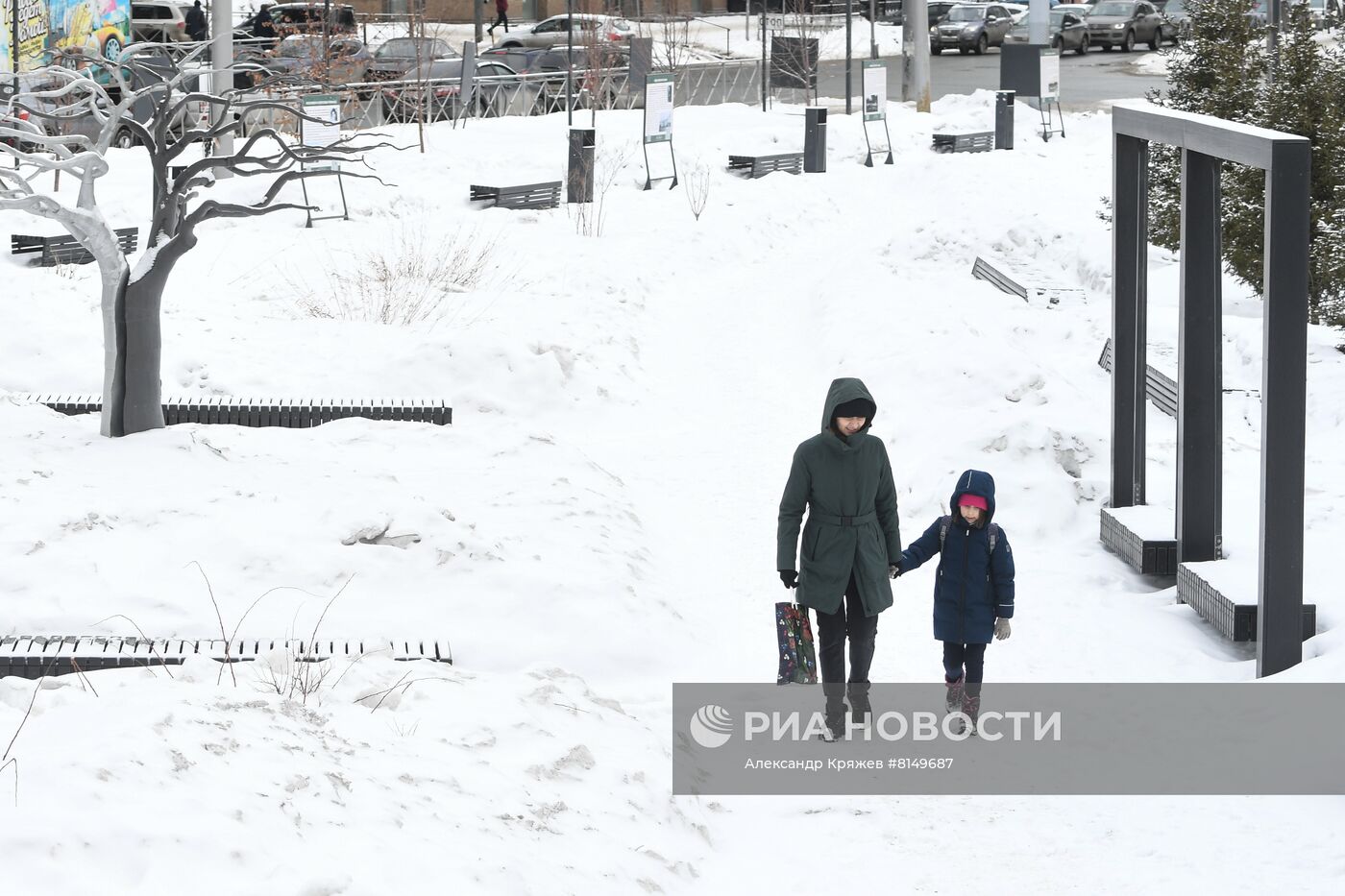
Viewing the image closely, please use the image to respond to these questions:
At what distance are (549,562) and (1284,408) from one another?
337 centimetres

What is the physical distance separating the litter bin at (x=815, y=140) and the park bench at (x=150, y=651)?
1837cm

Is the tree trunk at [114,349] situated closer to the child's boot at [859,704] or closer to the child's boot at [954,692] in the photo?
the child's boot at [859,704]

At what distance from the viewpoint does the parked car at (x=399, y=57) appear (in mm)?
27969

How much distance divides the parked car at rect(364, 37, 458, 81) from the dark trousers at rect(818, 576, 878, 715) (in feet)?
65.3

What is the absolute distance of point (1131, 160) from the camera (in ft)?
28.8

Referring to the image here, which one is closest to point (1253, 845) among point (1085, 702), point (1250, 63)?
point (1085, 702)

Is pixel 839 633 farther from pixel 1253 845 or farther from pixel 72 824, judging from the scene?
pixel 72 824

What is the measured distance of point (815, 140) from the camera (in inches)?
930

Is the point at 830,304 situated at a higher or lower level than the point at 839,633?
higher

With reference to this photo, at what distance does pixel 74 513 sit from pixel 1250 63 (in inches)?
482

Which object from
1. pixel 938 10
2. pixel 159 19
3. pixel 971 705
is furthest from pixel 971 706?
pixel 938 10

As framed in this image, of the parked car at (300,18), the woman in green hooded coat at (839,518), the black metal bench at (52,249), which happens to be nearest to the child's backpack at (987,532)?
the woman in green hooded coat at (839,518)

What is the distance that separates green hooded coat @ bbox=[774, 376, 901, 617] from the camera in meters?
5.84
